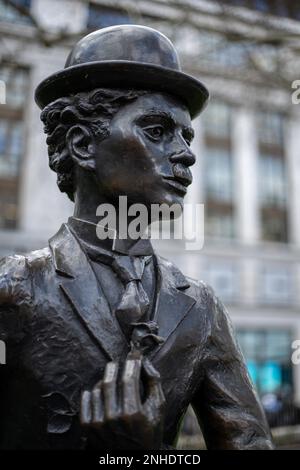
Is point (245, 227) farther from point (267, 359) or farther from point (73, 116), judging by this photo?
point (73, 116)

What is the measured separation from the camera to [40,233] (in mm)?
20078

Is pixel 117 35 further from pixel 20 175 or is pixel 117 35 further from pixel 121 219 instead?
pixel 20 175

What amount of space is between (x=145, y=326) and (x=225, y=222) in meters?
23.7

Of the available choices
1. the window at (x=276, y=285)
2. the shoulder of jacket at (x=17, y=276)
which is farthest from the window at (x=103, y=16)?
the window at (x=276, y=285)

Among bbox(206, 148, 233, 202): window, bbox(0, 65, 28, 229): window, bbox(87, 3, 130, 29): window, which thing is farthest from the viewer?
bbox(206, 148, 233, 202): window

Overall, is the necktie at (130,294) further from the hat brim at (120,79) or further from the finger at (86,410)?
the hat brim at (120,79)

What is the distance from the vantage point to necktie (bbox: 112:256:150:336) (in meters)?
1.67

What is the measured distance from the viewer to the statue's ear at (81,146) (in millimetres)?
1849

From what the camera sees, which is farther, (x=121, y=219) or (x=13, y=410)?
(x=121, y=219)

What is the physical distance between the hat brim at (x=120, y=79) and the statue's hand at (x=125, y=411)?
907 millimetres

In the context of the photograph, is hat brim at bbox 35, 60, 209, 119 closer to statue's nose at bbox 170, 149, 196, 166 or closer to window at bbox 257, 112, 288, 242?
statue's nose at bbox 170, 149, 196, 166

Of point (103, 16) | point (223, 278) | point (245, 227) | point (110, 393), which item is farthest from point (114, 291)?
point (245, 227)

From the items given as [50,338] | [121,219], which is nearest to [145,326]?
[50,338]

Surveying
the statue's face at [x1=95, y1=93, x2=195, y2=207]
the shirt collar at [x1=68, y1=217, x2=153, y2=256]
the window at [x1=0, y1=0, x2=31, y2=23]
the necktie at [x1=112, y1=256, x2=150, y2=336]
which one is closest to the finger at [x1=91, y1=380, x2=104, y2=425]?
the necktie at [x1=112, y1=256, x2=150, y2=336]
